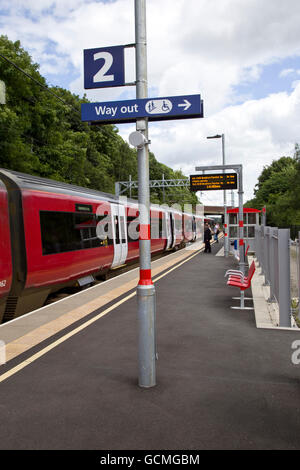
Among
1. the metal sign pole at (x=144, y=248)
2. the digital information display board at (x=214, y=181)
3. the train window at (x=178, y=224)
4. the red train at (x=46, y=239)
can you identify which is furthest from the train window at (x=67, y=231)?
the train window at (x=178, y=224)

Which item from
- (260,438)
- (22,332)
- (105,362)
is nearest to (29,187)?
(22,332)

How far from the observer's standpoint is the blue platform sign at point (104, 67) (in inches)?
200

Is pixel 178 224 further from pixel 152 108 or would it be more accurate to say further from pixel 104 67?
pixel 152 108

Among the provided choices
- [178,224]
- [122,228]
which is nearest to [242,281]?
[122,228]

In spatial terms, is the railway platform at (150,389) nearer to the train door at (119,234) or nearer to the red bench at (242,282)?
the red bench at (242,282)

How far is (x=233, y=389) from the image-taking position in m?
4.54

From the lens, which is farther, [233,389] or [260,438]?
[233,389]

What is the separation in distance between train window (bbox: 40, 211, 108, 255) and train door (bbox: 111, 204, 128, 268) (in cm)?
168

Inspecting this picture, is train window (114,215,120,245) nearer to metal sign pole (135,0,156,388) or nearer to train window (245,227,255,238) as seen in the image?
metal sign pole (135,0,156,388)

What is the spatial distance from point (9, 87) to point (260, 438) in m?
23.8

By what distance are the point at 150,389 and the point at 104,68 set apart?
3859mm

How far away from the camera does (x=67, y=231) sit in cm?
1040

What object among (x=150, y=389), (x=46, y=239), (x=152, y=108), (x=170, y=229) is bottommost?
(x=150, y=389)
